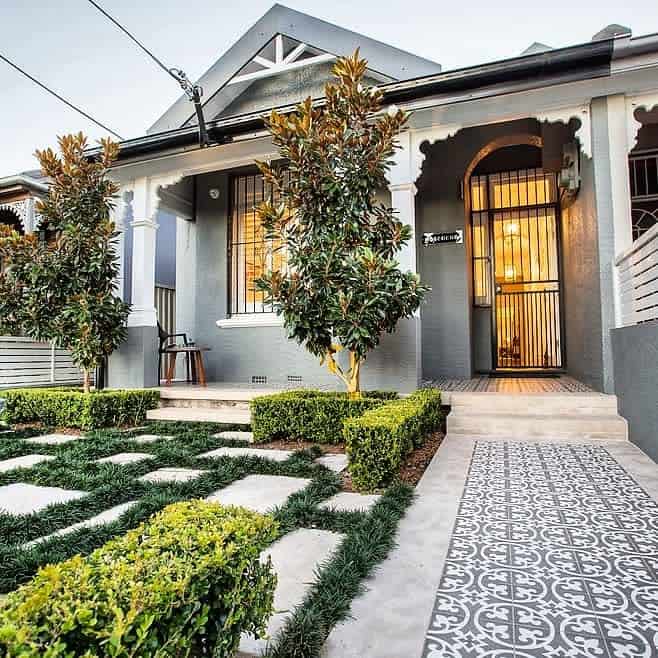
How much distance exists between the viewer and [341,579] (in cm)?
173

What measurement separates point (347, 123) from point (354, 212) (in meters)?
0.85

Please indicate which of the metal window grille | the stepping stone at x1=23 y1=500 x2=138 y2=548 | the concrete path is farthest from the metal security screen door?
the stepping stone at x1=23 y1=500 x2=138 y2=548

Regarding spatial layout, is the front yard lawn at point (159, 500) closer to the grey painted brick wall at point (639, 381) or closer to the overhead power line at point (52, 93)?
the grey painted brick wall at point (639, 381)

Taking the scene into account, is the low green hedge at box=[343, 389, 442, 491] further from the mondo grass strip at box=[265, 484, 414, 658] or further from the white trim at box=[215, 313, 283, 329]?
the white trim at box=[215, 313, 283, 329]

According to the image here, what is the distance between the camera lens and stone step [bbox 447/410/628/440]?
→ 426 cm

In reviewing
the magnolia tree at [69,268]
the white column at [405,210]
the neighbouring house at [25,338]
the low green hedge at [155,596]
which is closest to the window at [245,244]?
the neighbouring house at [25,338]

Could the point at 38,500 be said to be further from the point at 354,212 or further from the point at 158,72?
the point at 158,72

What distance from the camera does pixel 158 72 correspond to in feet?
28.2

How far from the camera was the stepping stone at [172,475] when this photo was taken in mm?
3150

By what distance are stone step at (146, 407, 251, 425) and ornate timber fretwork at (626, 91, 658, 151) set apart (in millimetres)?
4862

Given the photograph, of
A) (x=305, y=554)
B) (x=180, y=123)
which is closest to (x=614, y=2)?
(x=180, y=123)

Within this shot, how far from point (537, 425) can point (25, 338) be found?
696 centimetres

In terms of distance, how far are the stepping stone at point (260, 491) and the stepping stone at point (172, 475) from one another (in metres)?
0.35

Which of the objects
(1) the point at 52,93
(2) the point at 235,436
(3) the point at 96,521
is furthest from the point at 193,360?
(3) the point at 96,521
